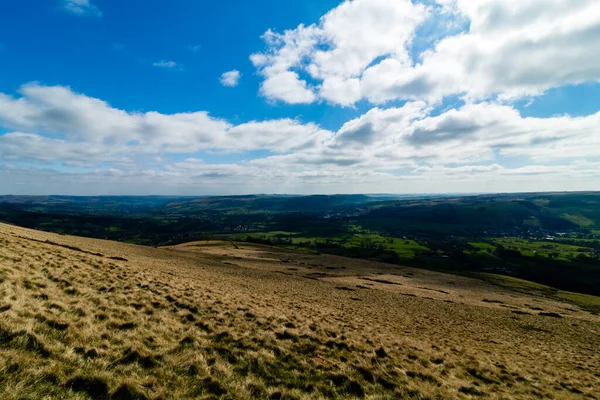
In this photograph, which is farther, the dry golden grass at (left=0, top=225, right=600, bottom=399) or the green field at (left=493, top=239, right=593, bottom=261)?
the green field at (left=493, top=239, right=593, bottom=261)

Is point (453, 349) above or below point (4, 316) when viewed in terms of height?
below

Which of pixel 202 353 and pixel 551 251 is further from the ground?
pixel 202 353

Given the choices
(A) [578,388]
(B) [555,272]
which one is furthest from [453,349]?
(B) [555,272]

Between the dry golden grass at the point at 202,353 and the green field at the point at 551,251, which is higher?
the dry golden grass at the point at 202,353

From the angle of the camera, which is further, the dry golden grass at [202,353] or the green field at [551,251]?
the green field at [551,251]

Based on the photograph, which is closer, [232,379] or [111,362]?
[111,362]

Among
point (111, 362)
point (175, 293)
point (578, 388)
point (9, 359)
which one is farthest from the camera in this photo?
point (175, 293)

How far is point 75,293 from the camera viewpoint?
14367mm

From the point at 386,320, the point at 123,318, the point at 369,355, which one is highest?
the point at 123,318

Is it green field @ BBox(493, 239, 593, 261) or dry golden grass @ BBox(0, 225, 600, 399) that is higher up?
dry golden grass @ BBox(0, 225, 600, 399)

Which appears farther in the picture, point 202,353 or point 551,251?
point 551,251

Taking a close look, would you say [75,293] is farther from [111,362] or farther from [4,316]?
[111,362]

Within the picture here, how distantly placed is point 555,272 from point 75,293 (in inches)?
6507

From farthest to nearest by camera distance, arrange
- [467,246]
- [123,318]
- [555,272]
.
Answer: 1. [467,246]
2. [555,272]
3. [123,318]
